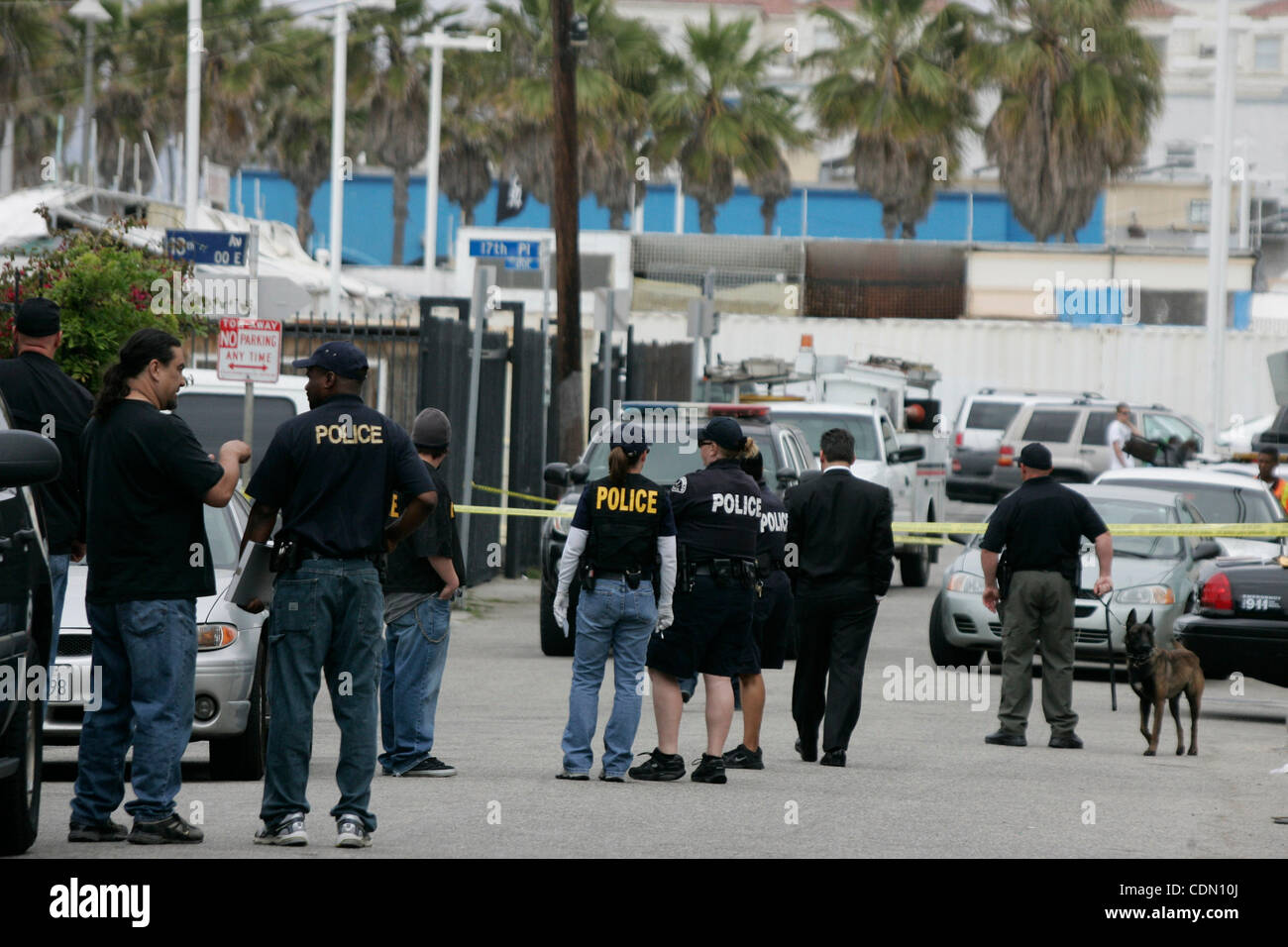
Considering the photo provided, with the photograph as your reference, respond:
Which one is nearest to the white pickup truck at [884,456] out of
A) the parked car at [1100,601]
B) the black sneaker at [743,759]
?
the parked car at [1100,601]

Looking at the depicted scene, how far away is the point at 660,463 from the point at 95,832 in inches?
382

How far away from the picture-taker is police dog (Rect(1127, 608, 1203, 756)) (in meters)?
12.9

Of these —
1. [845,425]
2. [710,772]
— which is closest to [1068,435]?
[845,425]

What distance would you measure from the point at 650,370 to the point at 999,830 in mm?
23374

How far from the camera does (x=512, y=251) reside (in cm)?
2238

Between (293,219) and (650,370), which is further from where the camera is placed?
(293,219)

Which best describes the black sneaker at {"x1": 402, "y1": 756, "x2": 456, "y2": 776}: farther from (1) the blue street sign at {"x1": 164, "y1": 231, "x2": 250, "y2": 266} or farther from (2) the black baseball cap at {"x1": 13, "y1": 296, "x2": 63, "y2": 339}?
(1) the blue street sign at {"x1": 164, "y1": 231, "x2": 250, "y2": 266}

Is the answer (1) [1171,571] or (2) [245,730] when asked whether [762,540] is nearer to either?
(2) [245,730]

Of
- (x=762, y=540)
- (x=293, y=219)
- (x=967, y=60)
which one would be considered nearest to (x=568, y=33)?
(x=762, y=540)

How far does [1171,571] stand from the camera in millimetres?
17047

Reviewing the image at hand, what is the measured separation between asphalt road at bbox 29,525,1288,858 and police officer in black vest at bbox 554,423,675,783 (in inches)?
10.4

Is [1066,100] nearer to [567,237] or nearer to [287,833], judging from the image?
[567,237]

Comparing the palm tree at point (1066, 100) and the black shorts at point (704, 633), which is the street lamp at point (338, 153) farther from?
the black shorts at point (704, 633)

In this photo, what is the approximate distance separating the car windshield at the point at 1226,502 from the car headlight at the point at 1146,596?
3.49 meters
